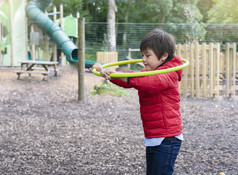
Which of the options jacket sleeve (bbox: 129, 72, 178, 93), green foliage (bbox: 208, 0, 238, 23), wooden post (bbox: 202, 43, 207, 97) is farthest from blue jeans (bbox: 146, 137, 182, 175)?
green foliage (bbox: 208, 0, 238, 23)

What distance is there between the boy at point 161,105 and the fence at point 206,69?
6.41m

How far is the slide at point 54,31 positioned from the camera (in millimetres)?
13391

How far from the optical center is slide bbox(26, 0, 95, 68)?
13.4m

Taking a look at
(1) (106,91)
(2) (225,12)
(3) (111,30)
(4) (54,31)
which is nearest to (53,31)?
(4) (54,31)

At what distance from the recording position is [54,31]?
13.9m

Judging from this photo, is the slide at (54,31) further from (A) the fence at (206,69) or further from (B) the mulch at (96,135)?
(A) the fence at (206,69)

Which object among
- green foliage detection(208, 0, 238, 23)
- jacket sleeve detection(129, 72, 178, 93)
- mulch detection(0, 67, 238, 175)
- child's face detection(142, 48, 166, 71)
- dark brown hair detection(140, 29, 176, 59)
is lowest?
mulch detection(0, 67, 238, 175)

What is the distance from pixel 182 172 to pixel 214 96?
5.42 metres

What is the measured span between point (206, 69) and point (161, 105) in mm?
6703

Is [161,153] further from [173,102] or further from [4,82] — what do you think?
[4,82]

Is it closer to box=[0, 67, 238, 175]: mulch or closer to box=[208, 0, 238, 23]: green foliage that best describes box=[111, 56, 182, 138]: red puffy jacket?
box=[0, 67, 238, 175]: mulch

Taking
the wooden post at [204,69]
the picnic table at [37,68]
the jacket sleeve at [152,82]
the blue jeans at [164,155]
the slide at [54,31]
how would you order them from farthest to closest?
the slide at [54,31]
the picnic table at [37,68]
the wooden post at [204,69]
the blue jeans at [164,155]
the jacket sleeve at [152,82]

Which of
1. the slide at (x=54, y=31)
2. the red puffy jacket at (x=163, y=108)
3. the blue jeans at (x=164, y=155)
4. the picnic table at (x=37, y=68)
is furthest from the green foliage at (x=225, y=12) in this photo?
the blue jeans at (x=164, y=155)

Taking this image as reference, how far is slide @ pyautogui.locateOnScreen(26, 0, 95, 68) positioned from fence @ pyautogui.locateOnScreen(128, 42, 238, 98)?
5.32 meters
